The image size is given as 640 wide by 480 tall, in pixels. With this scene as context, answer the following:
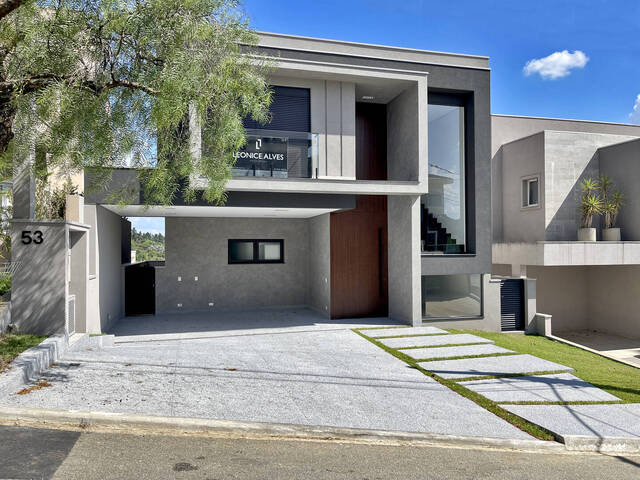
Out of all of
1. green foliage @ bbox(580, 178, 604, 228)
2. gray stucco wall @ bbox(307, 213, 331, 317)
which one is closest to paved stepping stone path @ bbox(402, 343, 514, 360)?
gray stucco wall @ bbox(307, 213, 331, 317)

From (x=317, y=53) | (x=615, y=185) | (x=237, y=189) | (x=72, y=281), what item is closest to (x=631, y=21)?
(x=615, y=185)

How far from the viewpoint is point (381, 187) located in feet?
39.3

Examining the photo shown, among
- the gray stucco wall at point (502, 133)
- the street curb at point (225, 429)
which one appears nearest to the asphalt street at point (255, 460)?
the street curb at point (225, 429)

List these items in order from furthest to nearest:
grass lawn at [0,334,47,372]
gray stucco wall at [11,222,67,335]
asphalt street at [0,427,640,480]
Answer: gray stucco wall at [11,222,67,335] → grass lawn at [0,334,47,372] → asphalt street at [0,427,640,480]

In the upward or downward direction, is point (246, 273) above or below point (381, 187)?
below

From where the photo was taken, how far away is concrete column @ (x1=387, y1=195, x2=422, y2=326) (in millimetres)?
12891

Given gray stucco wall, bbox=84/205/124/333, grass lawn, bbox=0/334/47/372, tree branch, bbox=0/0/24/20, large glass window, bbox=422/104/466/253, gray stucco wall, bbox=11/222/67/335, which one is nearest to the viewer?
tree branch, bbox=0/0/24/20

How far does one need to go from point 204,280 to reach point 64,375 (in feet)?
28.3

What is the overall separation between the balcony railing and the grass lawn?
5093 millimetres

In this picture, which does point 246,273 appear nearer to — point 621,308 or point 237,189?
point 237,189

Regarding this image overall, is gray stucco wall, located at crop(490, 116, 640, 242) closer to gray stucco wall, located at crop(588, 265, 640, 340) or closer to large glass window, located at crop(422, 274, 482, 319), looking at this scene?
gray stucco wall, located at crop(588, 265, 640, 340)

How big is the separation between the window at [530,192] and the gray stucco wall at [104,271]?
13982 millimetres

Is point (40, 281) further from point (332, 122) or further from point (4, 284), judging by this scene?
point (332, 122)

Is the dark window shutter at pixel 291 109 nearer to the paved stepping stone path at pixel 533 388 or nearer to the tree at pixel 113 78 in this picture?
the tree at pixel 113 78
